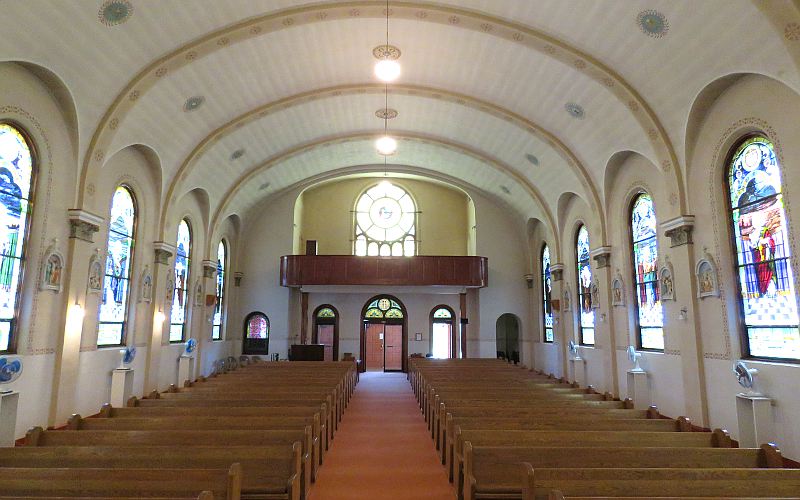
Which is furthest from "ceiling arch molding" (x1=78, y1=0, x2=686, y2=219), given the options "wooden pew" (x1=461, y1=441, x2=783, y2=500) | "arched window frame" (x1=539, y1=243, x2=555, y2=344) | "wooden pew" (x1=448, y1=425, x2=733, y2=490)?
"arched window frame" (x1=539, y1=243, x2=555, y2=344)

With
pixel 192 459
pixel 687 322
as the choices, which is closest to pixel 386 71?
pixel 192 459

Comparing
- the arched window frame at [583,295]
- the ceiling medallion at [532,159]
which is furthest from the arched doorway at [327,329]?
the ceiling medallion at [532,159]

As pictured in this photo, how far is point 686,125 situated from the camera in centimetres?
908

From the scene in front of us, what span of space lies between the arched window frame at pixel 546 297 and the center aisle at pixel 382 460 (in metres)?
7.82

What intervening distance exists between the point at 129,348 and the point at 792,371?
12.1m

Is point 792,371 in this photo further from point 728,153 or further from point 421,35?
point 421,35

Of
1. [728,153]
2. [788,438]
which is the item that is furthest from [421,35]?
[788,438]

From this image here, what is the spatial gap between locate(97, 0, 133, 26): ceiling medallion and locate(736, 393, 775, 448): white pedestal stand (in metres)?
11.1

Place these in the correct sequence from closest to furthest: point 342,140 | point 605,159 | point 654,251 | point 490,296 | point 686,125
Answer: point 686,125, point 654,251, point 605,159, point 342,140, point 490,296

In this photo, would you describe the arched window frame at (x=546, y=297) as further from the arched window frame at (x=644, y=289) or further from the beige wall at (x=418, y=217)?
the arched window frame at (x=644, y=289)

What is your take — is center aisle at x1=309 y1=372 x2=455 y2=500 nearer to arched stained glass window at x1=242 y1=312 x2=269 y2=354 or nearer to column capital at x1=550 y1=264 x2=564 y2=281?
column capital at x1=550 y1=264 x2=564 y2=281

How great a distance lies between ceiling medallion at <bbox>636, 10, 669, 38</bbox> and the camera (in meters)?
7.79

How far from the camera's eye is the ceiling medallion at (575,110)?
11141mm

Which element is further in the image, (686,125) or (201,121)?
(201,121)
